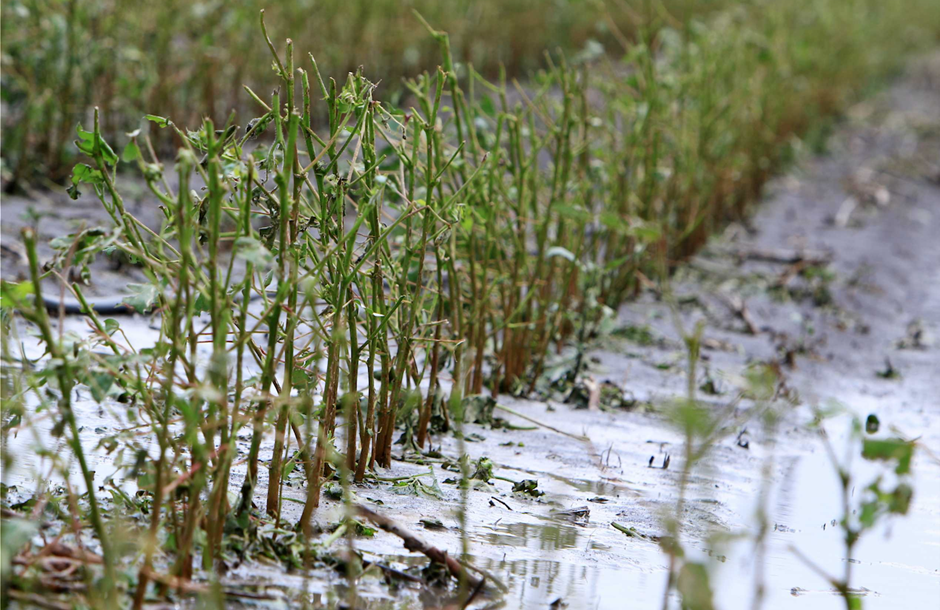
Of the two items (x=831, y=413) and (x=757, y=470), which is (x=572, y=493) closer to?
(x=757, y=470)

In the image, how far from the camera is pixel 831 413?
4.16ft

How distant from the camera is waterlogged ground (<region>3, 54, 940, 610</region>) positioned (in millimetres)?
1628

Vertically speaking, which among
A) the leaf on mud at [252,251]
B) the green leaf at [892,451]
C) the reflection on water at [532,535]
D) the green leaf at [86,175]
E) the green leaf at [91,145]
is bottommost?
the reflection on water at [532,535]

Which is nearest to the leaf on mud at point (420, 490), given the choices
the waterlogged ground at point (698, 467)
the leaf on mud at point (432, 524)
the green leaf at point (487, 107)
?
the waterlogged ground at point (698, 467)

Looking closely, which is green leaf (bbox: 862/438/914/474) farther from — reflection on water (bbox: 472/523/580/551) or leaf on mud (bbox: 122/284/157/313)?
leaf on mud (bbox: 122/284/157/313)

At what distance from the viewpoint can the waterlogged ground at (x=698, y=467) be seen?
5.34ft

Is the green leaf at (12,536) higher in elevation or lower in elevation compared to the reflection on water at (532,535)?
higher

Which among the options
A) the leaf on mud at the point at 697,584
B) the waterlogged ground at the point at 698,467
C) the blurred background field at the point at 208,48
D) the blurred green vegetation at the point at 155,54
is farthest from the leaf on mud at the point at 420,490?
the blurred green vegetation at the point at 155,54

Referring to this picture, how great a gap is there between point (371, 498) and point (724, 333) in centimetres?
231

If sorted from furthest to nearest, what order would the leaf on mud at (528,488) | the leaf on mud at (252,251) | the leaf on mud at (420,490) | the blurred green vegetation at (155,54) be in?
the blurred green vegetation at (155,54)
the leaf on mud at (528,488)
the leaf on mud at (420,490)
the leaf on mud at (252,251)

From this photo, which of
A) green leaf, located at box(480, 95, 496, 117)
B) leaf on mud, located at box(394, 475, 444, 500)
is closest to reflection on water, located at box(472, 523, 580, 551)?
leaf on mud, located at box(394, 475, 444, 500)

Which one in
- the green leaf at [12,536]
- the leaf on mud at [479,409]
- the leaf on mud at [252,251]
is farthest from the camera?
the leaf on mud at [479,409]

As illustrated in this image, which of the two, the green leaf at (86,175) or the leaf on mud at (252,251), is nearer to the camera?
the leaf on mud at (252,251)

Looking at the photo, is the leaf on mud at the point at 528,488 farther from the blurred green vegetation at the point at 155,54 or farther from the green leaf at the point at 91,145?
the blurred green vegetation at the point at 155,54
